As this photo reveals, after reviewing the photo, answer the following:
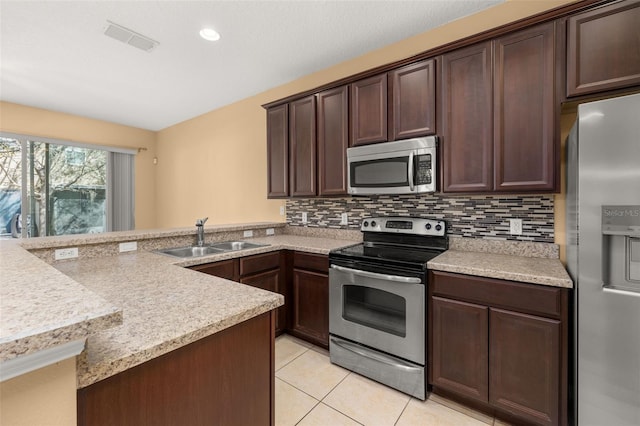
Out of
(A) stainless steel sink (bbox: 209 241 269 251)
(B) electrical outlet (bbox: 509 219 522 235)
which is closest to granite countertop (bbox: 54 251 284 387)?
(A) stainless steel sink (bbox: 209 241 269 251)

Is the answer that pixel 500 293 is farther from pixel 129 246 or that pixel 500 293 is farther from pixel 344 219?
pixel 129 246

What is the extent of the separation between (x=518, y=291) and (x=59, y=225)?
6.03 meters

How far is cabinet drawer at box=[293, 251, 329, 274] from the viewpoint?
2395mm

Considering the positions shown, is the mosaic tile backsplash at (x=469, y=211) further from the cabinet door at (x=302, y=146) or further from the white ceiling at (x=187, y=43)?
the white ceiling at (x=187, y=43)

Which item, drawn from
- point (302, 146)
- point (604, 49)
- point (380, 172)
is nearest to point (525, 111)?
point (604, 49)

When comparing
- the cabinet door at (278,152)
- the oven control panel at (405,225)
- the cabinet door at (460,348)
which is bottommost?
the cabinet door at (460,348)

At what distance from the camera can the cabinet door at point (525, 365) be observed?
58.7 inches

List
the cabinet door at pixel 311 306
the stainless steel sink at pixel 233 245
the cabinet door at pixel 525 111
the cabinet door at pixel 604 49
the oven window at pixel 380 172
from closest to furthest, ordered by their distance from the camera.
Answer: the cabinet door at pixel 604 49 < the cabinet door at pixel 525 111 < the oven window at pixel 380 172 < the cabinet door at pixel 311 306 < the stainless steel sink at pixel 233 245

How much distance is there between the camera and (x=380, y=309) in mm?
2100

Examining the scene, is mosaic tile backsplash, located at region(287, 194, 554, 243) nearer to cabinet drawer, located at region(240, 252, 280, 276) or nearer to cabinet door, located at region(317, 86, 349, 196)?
cabinet door, located at region(317, 86, 349, 196)

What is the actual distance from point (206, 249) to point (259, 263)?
551mm

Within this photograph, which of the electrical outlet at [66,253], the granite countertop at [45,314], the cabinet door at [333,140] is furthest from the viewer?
the cabinet door at [333,140]

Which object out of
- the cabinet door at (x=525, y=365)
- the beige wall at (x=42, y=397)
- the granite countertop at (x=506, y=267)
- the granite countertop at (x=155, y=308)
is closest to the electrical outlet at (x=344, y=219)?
the granite countertop at (x=506, y=267)

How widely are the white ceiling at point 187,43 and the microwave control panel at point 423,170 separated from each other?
1.16 m
